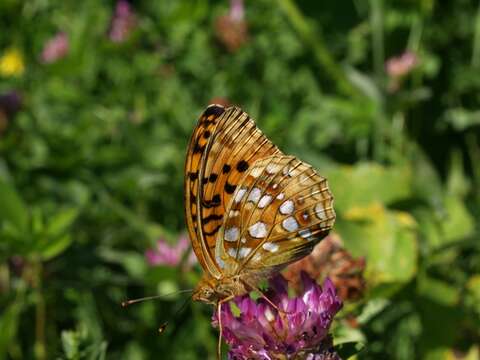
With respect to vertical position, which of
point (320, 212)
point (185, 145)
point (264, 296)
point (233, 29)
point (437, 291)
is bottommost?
point (437, 291)

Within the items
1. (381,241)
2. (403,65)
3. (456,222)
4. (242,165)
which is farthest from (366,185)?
(242,165)

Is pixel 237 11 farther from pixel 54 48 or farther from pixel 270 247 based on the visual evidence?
pixel 270 247

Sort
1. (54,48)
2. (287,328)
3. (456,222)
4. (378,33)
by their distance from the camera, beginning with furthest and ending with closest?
(54,48)
(378,33)
(456,222)
(287,328)

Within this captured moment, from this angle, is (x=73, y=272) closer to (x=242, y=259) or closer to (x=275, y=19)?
(x=242, y=259)

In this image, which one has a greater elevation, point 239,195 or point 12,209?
point 12,209

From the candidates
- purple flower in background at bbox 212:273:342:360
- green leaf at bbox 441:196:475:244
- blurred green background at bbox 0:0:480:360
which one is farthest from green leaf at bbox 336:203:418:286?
purple flower in background at bbox 212:273:342:360

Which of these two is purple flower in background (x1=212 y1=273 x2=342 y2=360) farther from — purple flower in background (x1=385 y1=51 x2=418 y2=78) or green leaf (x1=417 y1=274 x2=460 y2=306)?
purple flower in background (x1=385 y1=51 x2=418 y2=78)

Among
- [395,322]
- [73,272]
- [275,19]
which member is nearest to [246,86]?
[275,19]
